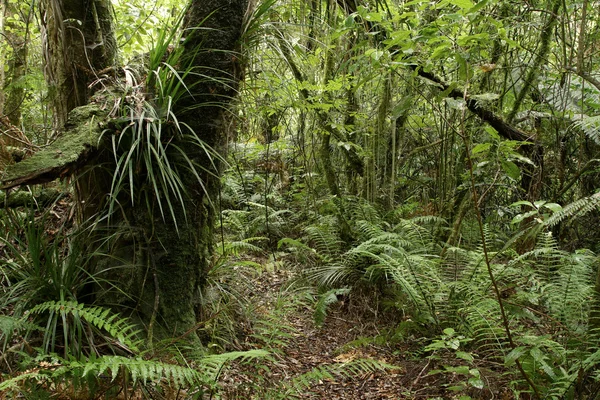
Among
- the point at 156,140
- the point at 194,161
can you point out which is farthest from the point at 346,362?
the point at 156,140

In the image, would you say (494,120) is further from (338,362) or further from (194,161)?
(194,161)

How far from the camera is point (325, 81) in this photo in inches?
204

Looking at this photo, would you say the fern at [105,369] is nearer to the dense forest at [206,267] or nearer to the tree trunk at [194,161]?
the dense forest at [206,267]

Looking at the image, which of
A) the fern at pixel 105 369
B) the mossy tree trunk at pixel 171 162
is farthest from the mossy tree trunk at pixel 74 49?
the fern at pixel 105 369

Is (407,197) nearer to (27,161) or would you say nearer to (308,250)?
(308,250)

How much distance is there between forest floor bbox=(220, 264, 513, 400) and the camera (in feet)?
7.76

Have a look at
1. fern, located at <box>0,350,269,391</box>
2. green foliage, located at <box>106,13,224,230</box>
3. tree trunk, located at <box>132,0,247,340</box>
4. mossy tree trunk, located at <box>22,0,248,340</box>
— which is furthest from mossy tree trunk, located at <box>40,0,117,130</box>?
fern, located at <box>0,350,269,391</box>

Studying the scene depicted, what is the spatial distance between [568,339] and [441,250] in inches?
64.4

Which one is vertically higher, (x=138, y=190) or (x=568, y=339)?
(x=138, y=190)

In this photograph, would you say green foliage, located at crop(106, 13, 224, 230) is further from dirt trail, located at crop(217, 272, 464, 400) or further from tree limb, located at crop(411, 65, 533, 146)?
tree limb, located at crop(411, 65, 533, 146)

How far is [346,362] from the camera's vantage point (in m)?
2.84

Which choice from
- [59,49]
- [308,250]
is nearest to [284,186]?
[308,250]

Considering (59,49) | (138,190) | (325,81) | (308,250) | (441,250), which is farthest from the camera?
(325,81)

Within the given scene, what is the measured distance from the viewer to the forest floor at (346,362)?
237 centimetres
